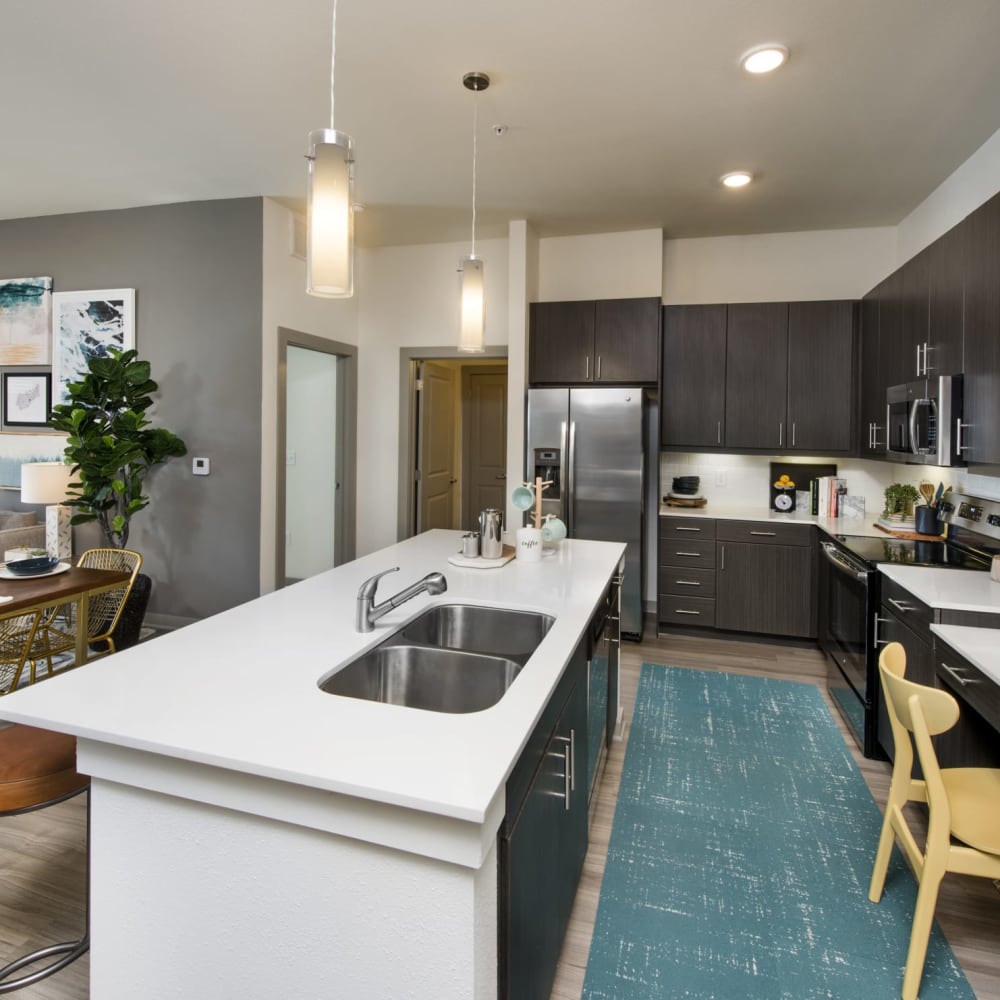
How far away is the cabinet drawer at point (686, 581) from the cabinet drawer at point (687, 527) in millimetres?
235

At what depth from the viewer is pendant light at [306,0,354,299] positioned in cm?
152

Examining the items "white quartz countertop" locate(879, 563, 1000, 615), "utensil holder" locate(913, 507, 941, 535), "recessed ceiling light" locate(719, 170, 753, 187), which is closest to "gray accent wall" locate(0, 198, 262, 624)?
"recessed ceiling light" locate(719, 170, 753, 187)

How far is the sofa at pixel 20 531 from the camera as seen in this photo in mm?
4430

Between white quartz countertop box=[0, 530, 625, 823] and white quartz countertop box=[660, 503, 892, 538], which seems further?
white quartz countertop box=[660, 503, 892, 538]

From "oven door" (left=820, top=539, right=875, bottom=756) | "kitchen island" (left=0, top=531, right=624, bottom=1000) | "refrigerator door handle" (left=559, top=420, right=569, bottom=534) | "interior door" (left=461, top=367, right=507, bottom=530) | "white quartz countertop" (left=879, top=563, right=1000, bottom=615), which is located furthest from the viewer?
"interior door" (left=461, top=367, right=507, bottom=530)

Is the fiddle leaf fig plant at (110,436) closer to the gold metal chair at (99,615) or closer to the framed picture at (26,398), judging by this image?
the gold metal chair at (99,615)

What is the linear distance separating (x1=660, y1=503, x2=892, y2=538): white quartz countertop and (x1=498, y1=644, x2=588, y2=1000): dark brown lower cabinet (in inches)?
103

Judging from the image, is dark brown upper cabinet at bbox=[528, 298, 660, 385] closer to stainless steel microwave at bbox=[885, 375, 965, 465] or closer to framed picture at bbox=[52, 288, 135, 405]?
stainless steel microwave at bbox=[885, 375, 965, 465]

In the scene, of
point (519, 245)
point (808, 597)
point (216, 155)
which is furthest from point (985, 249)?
point (216, 155)

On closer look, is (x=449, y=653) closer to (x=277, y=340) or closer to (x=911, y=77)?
(x=911, y=77)

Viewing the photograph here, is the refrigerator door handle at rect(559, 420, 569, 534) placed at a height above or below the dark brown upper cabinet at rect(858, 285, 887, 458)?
below

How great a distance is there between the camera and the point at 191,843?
3.87 feet

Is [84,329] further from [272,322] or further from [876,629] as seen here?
[876,629]

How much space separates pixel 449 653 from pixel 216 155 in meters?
3.24
